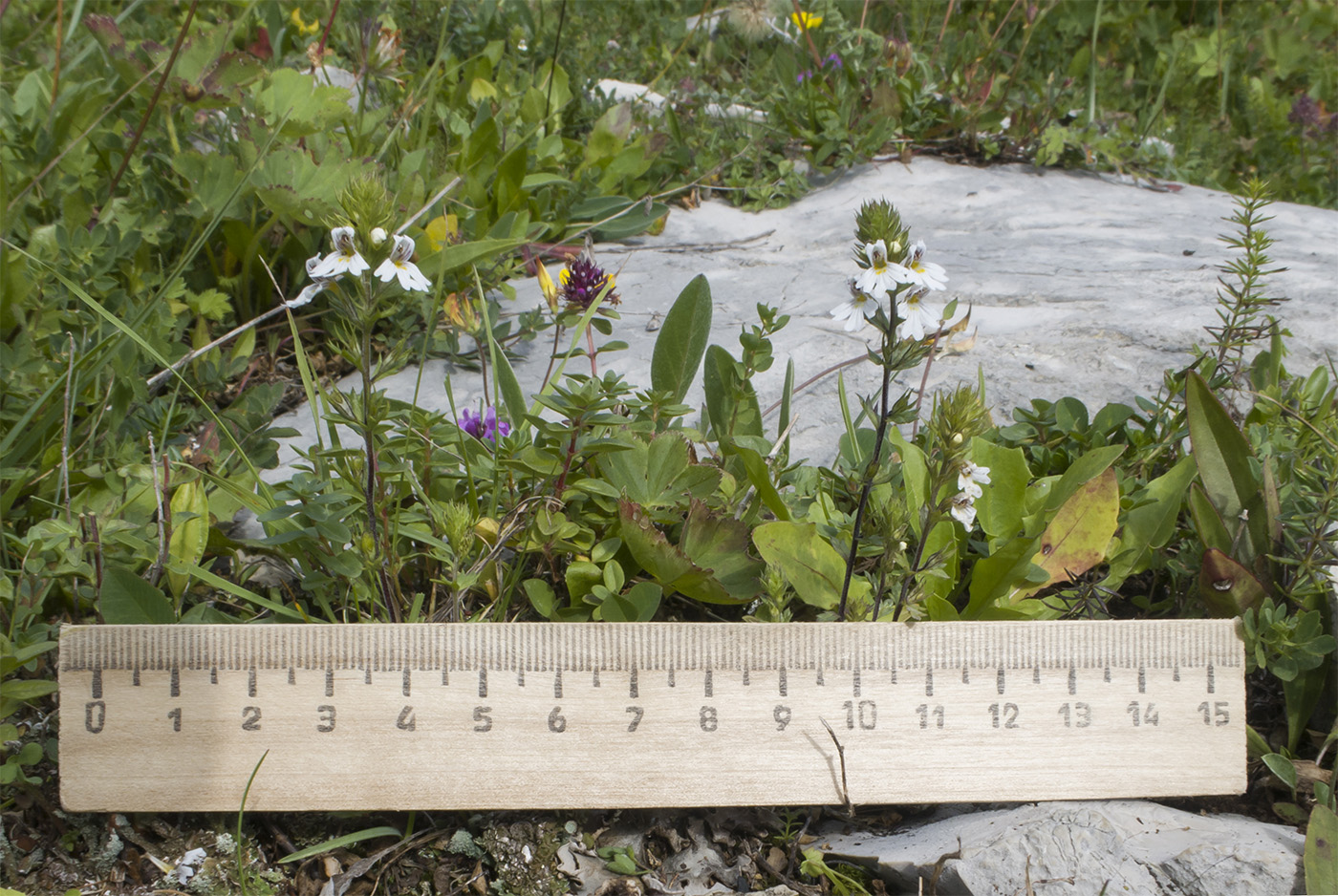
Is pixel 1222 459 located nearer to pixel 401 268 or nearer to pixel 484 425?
pixel 484 425

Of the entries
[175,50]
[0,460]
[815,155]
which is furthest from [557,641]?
[815,155]

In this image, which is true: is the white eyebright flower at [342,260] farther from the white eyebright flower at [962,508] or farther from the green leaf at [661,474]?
the white eyebright flower at [962,508]

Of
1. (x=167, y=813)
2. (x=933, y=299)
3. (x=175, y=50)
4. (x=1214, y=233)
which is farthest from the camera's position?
(x=1214, y=233)

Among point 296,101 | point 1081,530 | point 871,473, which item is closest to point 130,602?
point 871,473

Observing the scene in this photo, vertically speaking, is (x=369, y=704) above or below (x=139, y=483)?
below

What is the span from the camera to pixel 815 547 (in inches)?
86.0

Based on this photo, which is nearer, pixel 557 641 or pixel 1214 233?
pixel 557 641

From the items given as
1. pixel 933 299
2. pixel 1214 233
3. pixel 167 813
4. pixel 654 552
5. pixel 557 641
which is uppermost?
pixel 1214 233

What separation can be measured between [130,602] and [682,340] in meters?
1.54

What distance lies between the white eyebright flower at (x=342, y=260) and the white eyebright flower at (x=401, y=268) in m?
0.05

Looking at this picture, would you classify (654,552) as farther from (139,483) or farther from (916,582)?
(139,483)

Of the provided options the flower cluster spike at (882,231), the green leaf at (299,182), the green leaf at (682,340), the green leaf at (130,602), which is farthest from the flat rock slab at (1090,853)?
the green leaf at (299,182)

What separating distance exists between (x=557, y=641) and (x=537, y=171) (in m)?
2.54

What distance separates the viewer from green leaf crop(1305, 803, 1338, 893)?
173 centimetres
